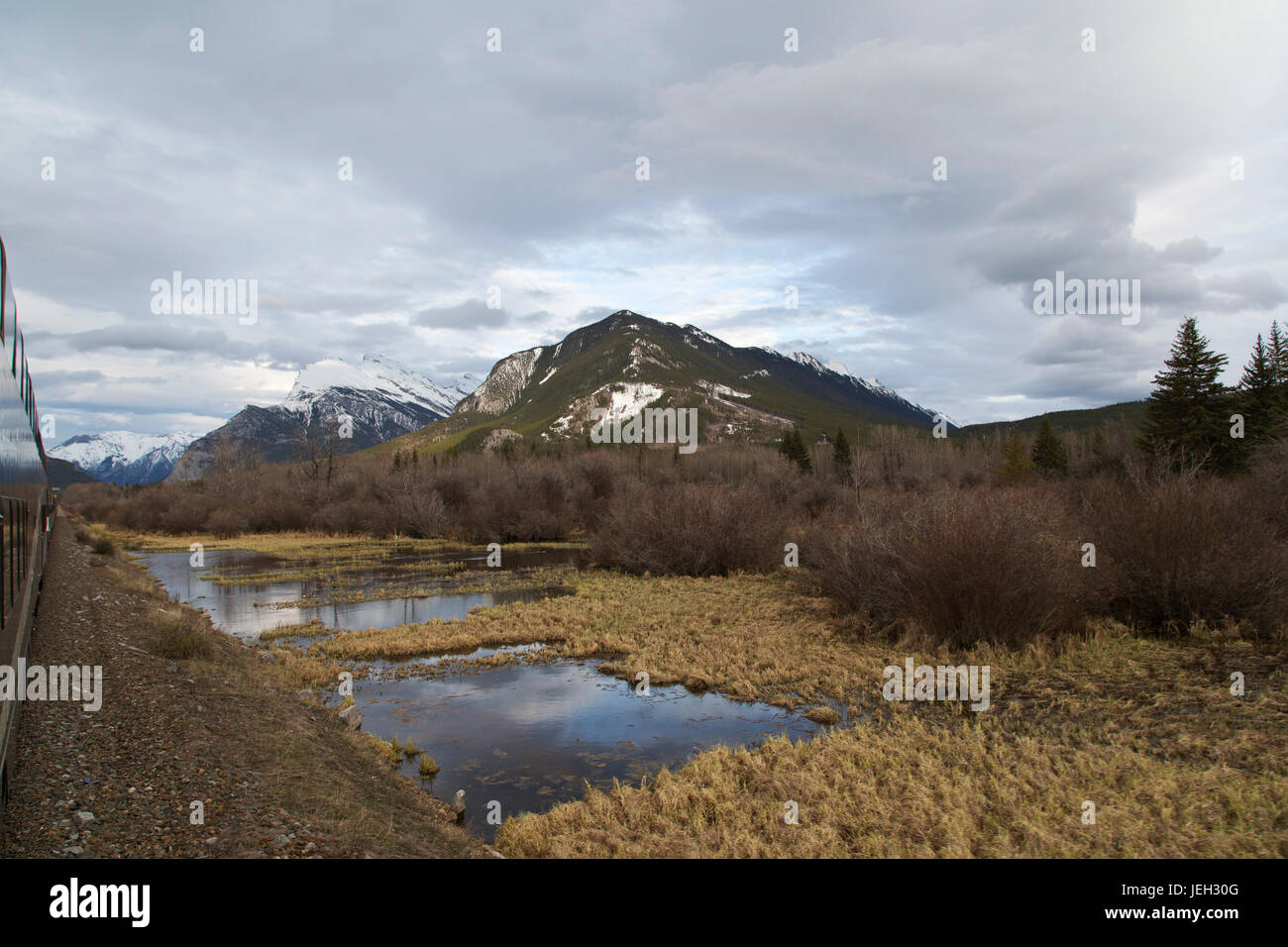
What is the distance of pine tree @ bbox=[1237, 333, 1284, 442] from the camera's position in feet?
147

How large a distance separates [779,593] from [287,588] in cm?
1965

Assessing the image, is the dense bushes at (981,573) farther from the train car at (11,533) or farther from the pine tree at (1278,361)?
the pine tree at (1278,361)

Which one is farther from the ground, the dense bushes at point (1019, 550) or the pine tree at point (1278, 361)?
the pine tree at point (1278, 361)

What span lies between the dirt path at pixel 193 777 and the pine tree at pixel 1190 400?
5522cm

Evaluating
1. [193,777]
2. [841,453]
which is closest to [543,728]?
[193,777]

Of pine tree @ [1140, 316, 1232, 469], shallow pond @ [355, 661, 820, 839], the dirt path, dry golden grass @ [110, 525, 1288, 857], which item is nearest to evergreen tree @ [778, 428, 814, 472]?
pine tree @ [1140, 316, 1232, 469]

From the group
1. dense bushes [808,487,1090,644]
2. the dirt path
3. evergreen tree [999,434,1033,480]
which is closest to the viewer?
the dirt path

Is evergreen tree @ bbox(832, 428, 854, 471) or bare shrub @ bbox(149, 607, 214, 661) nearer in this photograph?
bare shrub @ bbox(149, 607, 214, 661)

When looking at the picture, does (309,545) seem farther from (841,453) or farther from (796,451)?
(841,453)

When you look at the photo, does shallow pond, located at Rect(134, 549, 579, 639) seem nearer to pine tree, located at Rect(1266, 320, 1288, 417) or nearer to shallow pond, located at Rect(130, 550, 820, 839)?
shallow pond, located at Rect(130, 550, 820, 839)

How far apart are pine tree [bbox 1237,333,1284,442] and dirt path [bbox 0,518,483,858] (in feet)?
174

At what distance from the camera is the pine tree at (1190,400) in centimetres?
4828

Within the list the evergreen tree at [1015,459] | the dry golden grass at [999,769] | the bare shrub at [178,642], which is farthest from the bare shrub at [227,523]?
the evergreen tree at [1015,459]
